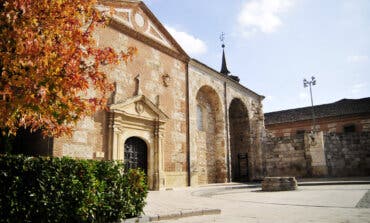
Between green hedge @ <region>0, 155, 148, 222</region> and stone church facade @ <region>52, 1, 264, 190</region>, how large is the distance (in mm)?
4253

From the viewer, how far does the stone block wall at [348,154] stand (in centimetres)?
1933

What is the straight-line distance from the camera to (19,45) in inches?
181

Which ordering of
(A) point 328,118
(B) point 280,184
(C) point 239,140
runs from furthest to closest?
(A) point 328,118 < (C) point 239,140 < (B) point 280,184

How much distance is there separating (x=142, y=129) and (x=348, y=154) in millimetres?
14604

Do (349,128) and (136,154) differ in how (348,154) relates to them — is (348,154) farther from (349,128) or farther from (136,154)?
(349,128)

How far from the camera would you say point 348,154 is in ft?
64.3

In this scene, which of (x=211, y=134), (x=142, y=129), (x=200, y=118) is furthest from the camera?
(x=211, y=134)

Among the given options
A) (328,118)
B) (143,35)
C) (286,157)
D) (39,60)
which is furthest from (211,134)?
(328,118)

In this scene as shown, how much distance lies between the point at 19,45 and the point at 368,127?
34.7 metres

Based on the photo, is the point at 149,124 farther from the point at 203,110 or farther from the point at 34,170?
the point at 34,170

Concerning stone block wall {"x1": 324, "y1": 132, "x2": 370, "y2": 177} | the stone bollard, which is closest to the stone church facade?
the stone bollard

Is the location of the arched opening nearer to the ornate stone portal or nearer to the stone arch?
the stone arch

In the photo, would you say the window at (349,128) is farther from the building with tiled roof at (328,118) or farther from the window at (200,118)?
the window at (200,118)

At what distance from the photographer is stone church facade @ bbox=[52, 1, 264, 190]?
11008 millimetres
